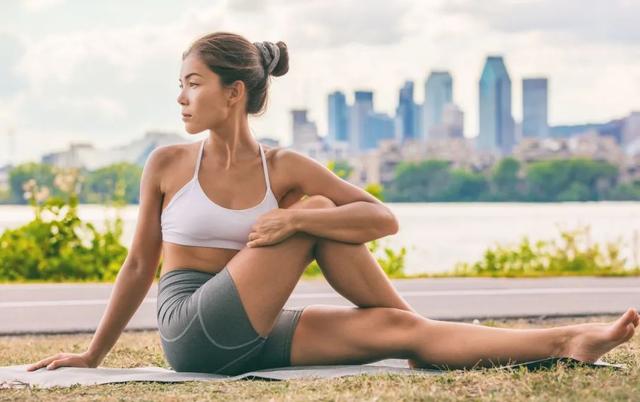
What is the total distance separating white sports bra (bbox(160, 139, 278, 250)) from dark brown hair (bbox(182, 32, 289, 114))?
39cm

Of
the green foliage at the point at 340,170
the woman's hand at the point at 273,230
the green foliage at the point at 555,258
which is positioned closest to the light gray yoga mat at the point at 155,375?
the woman's hand at the point at 273,230

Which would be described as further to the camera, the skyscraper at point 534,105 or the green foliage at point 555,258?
the skyscraper at point 534,105

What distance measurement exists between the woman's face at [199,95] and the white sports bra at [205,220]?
22cm

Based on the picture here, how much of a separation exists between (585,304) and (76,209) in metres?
4.57

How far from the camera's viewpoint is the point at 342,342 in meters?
3.33

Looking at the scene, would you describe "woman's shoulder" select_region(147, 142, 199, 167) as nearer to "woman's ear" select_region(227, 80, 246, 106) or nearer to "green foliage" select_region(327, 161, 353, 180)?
"woman's ear" select_region(227, 80, 246, 106)

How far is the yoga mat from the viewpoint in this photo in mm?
3172

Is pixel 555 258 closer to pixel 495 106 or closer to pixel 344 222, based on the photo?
pixel 344 222

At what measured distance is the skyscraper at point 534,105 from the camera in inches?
4496

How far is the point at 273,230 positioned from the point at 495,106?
366 ft

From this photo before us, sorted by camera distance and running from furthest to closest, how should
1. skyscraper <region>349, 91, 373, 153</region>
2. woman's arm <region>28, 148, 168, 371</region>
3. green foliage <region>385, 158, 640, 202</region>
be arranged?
skyscraper <region>349, 91, 373, 153</region> < green foliage <region>385, 158, 640, 202</region> < woman's arm <region>28, 148, 168, 371</region>

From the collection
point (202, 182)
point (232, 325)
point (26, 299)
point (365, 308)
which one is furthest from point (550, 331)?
point (26, 299)

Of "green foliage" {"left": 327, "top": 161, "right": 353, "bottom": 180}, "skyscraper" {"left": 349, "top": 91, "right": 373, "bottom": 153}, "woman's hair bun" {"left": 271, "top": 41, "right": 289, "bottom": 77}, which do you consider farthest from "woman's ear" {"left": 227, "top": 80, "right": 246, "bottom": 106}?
"skyscraper" {"left": 349, "top": 91, "right": 373, "bottom": 153}

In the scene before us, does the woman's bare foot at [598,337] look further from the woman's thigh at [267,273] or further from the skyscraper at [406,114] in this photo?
the skyscraper at [406,114]
